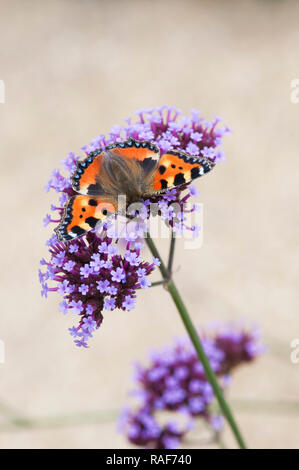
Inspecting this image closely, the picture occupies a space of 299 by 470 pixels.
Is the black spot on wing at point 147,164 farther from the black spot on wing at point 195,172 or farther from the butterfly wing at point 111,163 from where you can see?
the black spot on wing at point 195,172

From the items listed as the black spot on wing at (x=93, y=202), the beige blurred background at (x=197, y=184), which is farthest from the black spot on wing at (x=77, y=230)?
the beige blurred background at (x=197, y=184)

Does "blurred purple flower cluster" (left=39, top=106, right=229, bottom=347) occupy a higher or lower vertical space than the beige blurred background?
lower

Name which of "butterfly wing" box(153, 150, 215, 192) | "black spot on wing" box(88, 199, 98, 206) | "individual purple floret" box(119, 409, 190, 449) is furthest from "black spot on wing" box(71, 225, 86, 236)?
"individual purple floret" box(119, 409, 190, 449)

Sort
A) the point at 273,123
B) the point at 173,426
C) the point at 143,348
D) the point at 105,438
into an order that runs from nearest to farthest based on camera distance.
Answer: the point at 173,426, the point at 105,438, the point at 143,348, the point at 273,123

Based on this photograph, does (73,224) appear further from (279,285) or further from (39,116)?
(39,116)

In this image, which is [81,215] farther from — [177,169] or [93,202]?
[177,169]

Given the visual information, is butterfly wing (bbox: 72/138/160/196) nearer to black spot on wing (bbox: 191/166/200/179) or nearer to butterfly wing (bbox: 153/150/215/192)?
butterfly wing (bbox: 153/150/215/192)
